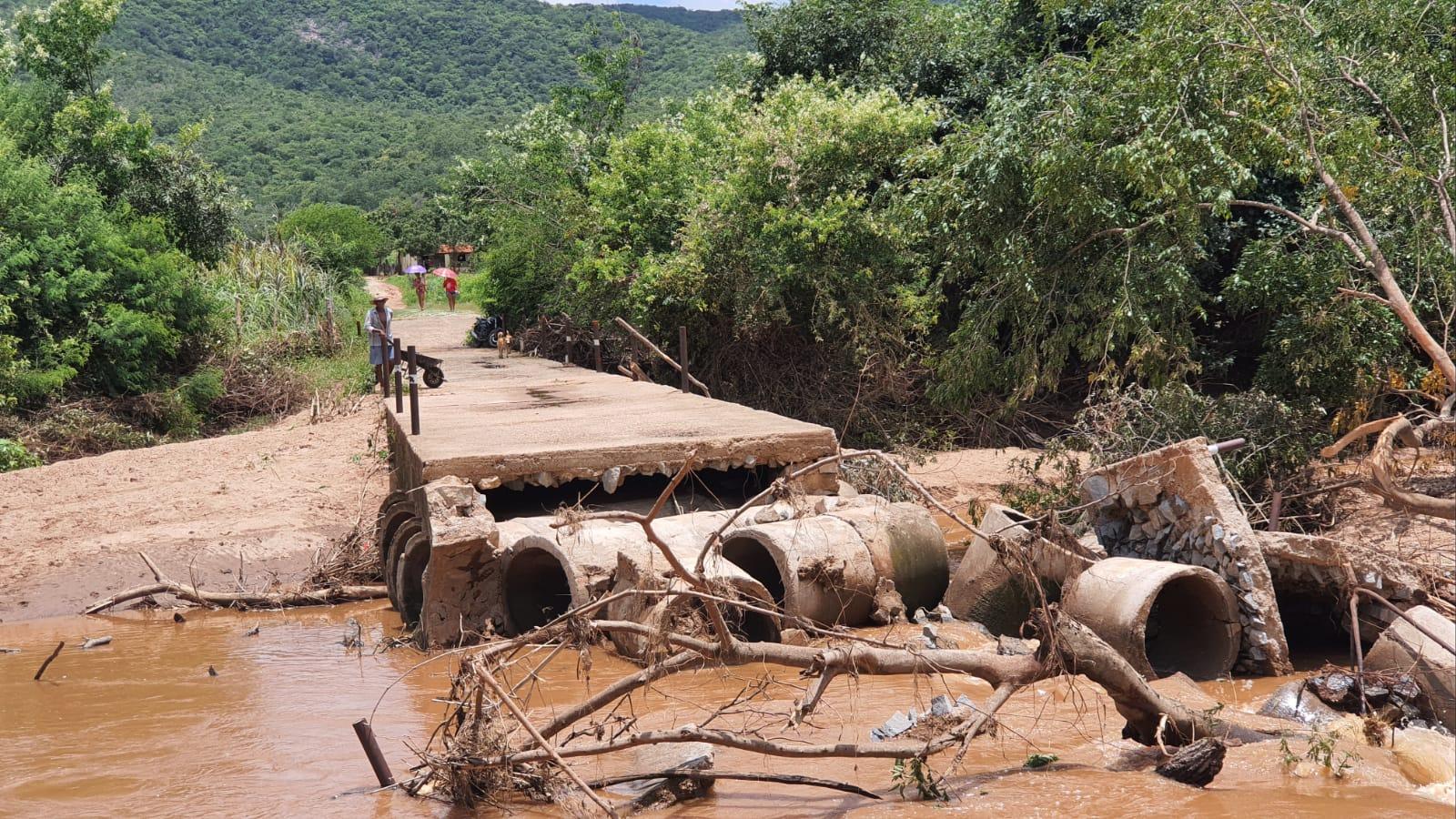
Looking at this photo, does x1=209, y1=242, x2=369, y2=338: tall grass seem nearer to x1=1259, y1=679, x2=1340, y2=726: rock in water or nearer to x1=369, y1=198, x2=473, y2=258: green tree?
x1=1259, y1=679, x2=1340, y2=726: rock in water

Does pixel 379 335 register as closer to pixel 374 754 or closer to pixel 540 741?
pixel 374 754

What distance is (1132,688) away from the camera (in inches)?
206

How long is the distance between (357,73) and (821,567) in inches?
2776

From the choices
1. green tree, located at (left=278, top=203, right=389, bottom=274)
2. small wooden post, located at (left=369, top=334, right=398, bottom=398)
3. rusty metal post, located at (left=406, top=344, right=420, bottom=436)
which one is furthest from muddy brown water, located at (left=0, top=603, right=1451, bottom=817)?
green tree, located at (left=278, top=203, right=389, bottom=274)

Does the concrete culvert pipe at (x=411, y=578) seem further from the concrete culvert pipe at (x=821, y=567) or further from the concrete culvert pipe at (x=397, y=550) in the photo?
the concrete culvert pipe at (x=821, y=567)

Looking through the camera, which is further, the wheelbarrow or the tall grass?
the tall grass

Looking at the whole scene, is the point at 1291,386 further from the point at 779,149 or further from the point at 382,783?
the point at 382,783

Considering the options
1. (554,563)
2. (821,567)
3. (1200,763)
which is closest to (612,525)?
(554,563)

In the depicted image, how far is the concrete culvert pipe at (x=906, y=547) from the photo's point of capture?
862 centimetres

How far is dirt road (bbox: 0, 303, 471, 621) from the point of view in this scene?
10.8 m

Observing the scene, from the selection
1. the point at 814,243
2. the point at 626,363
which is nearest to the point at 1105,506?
the point at 814,243

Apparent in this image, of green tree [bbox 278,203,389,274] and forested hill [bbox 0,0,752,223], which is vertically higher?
forested hill [bbox 0,0,752,223]

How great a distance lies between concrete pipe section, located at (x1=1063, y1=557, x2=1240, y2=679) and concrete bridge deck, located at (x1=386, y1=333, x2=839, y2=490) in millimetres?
2519

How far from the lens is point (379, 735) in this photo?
258 inches
